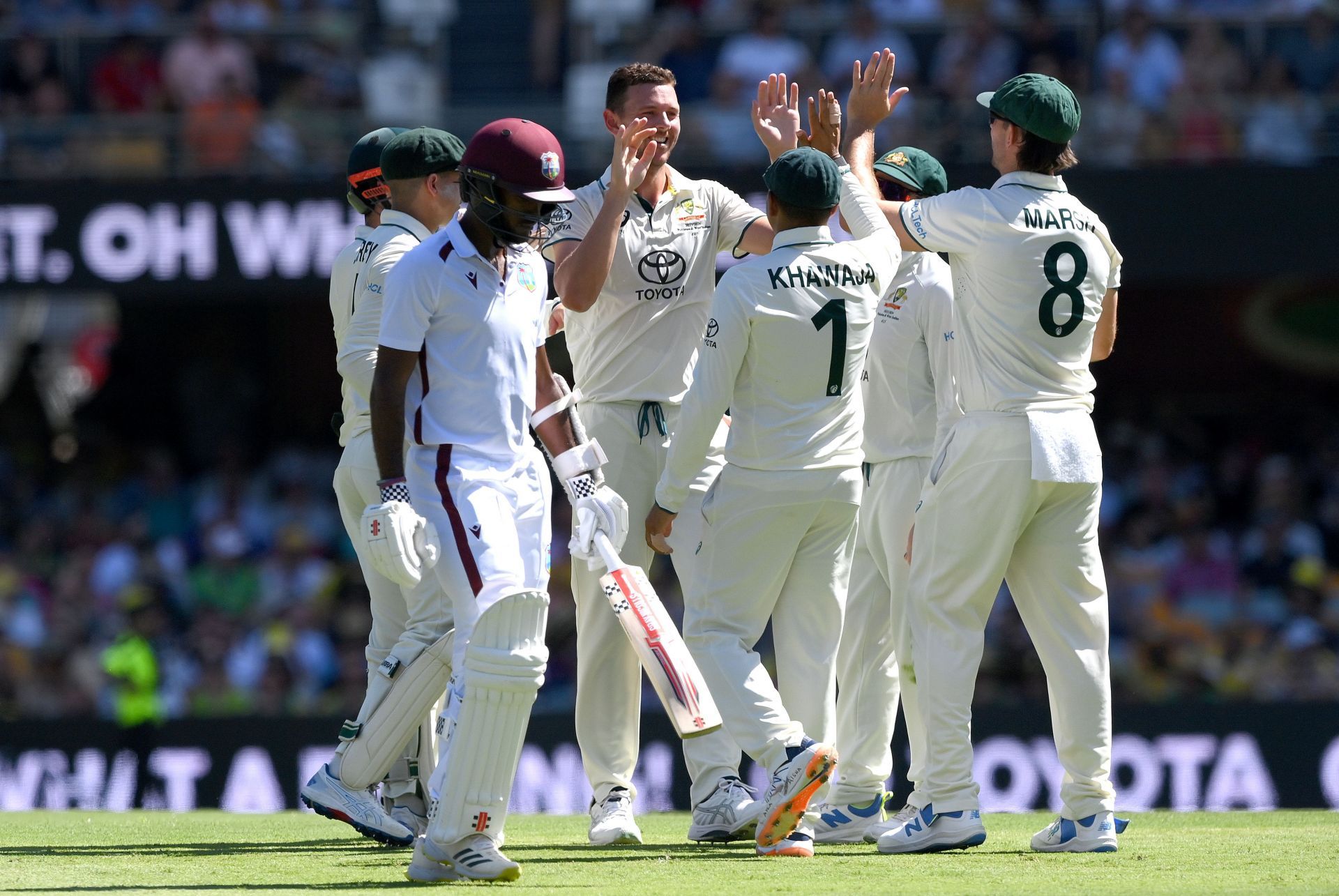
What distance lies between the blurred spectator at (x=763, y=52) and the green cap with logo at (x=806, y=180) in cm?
711

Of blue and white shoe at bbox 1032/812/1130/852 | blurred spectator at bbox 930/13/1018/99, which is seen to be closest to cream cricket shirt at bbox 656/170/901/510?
blue and white shoe at bbox 1032/812/1130/852

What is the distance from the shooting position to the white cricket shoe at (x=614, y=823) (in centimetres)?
590

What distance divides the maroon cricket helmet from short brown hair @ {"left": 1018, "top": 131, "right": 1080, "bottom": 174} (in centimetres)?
150

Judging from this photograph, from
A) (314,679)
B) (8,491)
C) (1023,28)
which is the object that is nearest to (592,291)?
(314,679)

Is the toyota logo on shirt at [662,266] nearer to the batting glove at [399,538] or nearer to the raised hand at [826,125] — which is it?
the raised hand at [826,125]

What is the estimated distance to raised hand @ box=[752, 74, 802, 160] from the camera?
6.00 metres

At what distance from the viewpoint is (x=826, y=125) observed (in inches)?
234

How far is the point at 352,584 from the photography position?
12.8 meters

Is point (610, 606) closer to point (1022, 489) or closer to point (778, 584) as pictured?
point (778, 584)

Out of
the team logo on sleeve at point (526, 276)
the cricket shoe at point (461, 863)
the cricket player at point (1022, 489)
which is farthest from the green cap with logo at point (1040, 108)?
the cricket shoe at point (461, 863)

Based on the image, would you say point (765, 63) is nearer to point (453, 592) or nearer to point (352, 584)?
point (352, 584)

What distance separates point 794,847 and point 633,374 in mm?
1622

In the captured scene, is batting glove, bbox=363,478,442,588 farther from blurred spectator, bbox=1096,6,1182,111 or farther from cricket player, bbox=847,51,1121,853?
blurred spectator, bbox=1096,6,1182,111

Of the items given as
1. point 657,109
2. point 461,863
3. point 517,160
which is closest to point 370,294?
point 657,109
